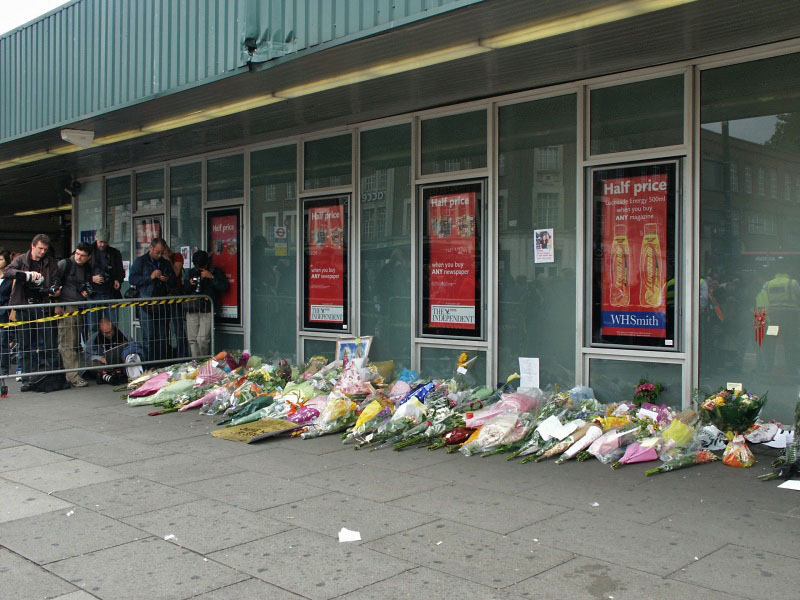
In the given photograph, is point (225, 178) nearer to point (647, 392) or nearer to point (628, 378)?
point (628, 378)

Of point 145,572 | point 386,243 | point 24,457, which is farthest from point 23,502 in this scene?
point 386,243

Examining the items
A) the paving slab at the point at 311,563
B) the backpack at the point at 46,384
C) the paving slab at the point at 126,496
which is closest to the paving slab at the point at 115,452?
the paving slab at the point at 126,496

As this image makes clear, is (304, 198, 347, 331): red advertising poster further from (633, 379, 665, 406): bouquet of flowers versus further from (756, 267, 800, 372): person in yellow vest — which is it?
(756, 267, 800, 372): person in yellow vest

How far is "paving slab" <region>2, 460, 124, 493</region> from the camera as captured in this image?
A: 21.0 ft

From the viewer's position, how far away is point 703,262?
7562 mm

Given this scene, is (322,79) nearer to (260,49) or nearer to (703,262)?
(260,49)

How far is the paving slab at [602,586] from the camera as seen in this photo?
404cm

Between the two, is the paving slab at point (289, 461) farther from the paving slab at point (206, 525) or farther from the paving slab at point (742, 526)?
the paving slab at point (742, 526)

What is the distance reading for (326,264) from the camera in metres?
11.0

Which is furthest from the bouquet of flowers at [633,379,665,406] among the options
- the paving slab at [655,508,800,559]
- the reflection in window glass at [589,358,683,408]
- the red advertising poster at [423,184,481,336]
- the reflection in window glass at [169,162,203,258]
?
the reflection in window glass at [169,162,203,258]

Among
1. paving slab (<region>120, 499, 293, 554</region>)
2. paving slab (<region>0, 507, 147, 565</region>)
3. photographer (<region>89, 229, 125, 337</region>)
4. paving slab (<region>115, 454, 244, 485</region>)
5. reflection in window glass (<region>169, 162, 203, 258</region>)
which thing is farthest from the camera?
reflection in window glass (<region>169, 162, 203, 258</region>)

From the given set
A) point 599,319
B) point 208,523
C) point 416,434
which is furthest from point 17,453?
point 599,319

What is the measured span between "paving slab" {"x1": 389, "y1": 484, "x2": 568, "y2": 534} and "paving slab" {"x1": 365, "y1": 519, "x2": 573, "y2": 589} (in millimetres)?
176

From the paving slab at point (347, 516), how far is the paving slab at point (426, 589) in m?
0.72
